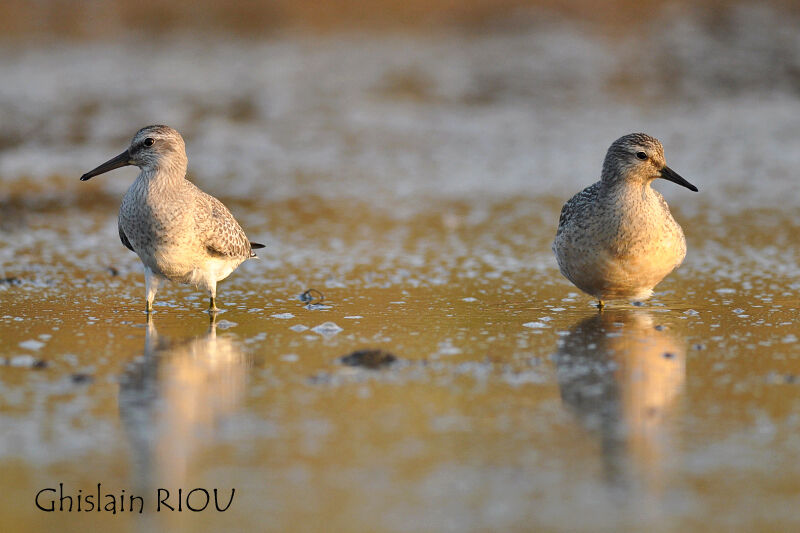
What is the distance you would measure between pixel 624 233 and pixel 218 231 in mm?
3248

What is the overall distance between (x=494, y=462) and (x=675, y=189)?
34.5 feet

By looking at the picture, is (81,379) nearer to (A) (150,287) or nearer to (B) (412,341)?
(A) (150,287)

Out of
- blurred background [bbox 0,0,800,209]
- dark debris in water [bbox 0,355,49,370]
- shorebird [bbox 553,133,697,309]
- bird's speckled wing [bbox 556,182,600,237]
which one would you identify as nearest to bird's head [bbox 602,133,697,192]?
shorebird [bbox 553,133,697,309]

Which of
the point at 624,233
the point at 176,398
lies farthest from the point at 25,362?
the point at 624,233

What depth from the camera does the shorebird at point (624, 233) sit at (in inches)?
336

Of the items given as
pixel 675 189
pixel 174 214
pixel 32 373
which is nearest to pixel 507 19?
pixel 675 189

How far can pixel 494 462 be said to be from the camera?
5207mm

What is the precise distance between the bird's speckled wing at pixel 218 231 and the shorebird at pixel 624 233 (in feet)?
8.84

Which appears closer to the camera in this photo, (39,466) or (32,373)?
(39,466)

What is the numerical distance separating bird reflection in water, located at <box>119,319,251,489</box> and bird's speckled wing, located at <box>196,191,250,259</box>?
1.02 meters

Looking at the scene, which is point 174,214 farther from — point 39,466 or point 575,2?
point 575,2

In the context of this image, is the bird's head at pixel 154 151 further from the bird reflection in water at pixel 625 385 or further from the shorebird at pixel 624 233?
the bird reflection in water at pixel 625 385

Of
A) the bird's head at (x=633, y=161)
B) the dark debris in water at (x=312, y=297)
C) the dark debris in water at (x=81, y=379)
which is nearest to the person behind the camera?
the dark debris in water at (x=81, y=379)

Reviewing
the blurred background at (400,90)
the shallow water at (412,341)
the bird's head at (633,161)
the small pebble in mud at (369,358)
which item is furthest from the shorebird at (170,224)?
the blurred background at (400,90)
